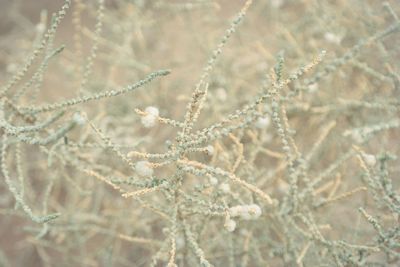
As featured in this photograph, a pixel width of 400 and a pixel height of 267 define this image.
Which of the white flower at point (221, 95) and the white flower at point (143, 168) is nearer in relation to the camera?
the white flower at point (143, 168)

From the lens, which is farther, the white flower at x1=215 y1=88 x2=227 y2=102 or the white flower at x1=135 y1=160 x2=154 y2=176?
the white flower at x1=215 y1=88 x2=227 y2=102

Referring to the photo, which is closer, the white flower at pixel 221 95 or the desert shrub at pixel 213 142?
the desert shrub at pixel 213 142

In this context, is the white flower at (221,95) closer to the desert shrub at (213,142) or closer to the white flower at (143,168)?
the desert shrub at (213,142)

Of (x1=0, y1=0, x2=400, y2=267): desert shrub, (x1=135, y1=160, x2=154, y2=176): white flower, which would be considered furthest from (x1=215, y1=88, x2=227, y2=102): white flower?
(x1=135, y1=160, x2=154, y2=176): white flower

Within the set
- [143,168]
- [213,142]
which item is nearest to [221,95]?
[213,142]

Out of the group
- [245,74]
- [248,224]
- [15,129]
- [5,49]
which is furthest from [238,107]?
[5,49]

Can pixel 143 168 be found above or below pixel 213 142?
below

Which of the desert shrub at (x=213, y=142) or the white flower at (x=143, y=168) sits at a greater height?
the desert shrub at (x=213, y=142)

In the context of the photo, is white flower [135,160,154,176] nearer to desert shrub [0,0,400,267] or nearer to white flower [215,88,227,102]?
desert shrub [0,0,400,267]

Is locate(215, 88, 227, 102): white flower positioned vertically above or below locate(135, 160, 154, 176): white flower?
above

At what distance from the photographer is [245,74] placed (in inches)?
61.0

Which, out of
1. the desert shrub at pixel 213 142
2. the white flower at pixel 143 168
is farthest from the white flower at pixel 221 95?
the white flower at pixel 143 168

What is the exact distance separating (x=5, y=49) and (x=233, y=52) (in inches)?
34.9

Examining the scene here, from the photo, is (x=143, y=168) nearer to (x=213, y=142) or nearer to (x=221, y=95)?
(x=213, y=142)
